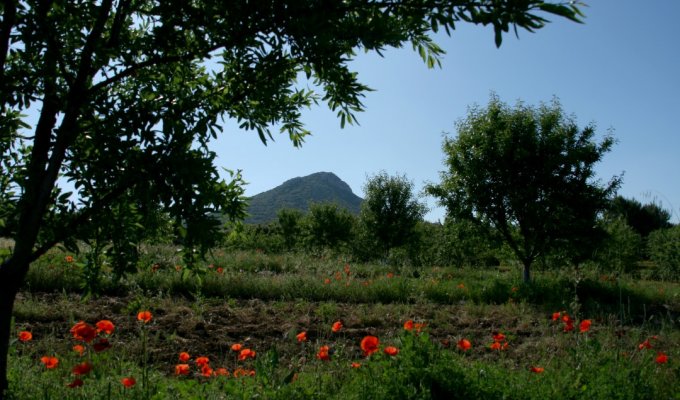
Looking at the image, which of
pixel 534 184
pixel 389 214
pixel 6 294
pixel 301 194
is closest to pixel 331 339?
pixel 6 294

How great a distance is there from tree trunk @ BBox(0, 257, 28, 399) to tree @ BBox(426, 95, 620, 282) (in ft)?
32.4

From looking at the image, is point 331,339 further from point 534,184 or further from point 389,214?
point 389,214

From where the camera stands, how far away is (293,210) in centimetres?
3291

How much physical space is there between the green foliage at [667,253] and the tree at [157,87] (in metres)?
22.7

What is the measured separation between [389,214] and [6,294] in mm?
23890

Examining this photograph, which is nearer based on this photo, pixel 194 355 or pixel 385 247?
pixel 194 355

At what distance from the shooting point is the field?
10.2 ft

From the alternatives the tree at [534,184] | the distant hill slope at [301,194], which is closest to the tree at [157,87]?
the tree at [534,184]

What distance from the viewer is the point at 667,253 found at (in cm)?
2428

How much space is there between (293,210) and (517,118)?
22.7 meters

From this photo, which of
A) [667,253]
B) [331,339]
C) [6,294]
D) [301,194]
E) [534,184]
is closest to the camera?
[6,294]

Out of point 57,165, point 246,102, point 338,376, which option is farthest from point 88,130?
point 338,376

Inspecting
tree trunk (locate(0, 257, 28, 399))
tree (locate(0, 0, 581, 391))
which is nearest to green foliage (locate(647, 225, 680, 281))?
tree (locate(0, 0, 581, 391))

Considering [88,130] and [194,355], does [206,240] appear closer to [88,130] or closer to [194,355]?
[88,130]
